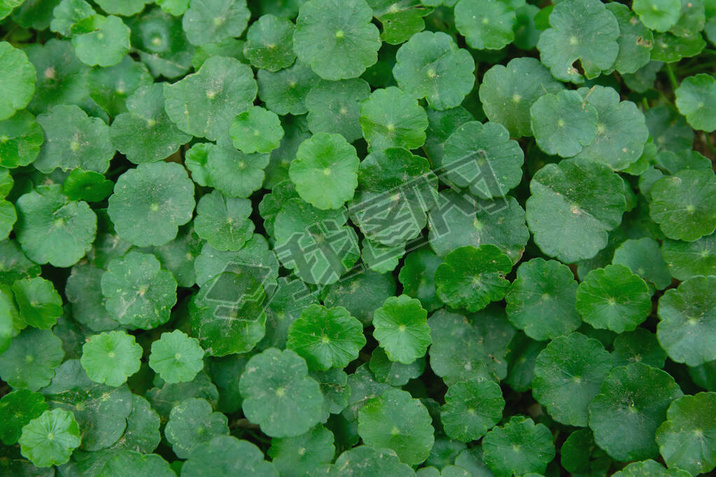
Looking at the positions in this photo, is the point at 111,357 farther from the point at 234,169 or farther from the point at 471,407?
the point at 471,407

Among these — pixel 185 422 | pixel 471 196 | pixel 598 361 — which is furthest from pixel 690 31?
pixel 185 422

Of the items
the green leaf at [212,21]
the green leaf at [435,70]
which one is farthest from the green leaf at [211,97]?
the green leaf at [435,70]

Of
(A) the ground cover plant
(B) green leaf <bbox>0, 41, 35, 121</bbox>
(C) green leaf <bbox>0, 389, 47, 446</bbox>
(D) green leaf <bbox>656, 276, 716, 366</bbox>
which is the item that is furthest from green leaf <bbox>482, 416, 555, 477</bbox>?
(B) green leaf <bbox>0, 41, 35, 121</bbox>

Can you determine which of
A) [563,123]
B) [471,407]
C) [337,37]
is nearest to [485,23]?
[563,123]

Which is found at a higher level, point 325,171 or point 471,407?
point 325,171

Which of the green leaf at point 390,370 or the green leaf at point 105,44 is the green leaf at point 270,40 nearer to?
the green leaf at point 105,44

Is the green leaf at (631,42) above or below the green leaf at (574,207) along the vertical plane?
above

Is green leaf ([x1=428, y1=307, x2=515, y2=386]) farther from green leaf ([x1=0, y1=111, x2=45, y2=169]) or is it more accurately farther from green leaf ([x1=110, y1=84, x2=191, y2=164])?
green leaf ([x1=0, y1=111, x2=45, y2=169])
